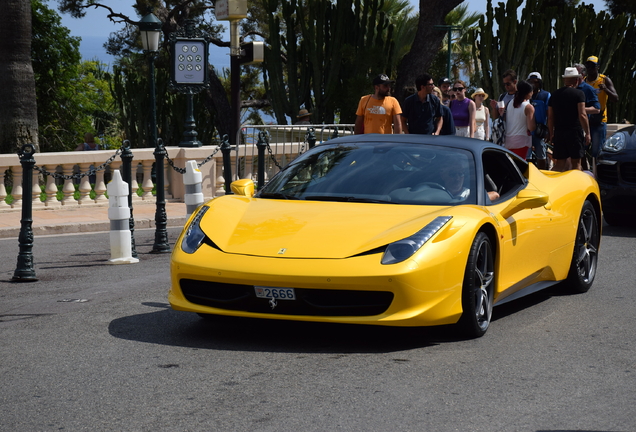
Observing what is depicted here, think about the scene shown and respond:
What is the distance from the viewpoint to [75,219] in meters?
14.6

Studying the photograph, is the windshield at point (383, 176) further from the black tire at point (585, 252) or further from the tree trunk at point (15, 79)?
the tree trunk at point (15, 79)

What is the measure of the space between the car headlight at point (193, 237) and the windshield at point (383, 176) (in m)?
0.68

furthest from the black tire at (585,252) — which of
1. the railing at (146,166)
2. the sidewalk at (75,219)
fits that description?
the railing at (146,166)

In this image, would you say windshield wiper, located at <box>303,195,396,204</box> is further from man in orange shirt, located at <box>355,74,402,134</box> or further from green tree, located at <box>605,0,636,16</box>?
green tree, located at <box>605,0,636,16</box>

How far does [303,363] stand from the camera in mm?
5410

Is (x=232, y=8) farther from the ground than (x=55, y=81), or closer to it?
farther from the ground

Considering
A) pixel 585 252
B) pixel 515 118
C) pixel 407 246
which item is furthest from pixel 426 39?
pixel 407 246

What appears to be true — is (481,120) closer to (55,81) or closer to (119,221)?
(119,221)

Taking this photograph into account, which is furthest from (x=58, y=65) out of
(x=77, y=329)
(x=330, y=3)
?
(x=77, y=329)

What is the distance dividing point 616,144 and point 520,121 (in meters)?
1.24

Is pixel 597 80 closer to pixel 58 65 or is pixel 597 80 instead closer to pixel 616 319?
pixel 616 319

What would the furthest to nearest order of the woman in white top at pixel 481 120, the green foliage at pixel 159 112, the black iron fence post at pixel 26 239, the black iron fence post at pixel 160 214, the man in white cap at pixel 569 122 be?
the green foliage at pixel 159 112
the woman in white top at pixel 481 120
the man in white cap at pixel 569 122
the black iron fence post at pixel 160 214
the black iron fence post at pixel 26 239

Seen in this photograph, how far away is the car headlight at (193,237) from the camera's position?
614 centimetres

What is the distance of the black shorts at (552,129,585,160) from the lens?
12805 millimetres
